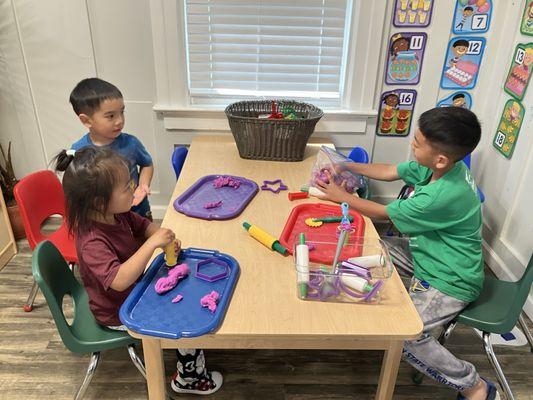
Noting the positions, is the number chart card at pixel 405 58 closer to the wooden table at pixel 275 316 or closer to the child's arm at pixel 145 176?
the wooden table at pixel 275 316

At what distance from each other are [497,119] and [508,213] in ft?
1.61

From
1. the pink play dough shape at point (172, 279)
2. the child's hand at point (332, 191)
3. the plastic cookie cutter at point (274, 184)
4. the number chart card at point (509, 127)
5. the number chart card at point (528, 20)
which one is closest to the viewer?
the pink play dough shape at point (172, 279)

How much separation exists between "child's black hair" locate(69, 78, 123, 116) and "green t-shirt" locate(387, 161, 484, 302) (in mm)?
1128

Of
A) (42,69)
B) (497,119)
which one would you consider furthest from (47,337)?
(497,119)

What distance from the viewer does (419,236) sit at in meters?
1.43

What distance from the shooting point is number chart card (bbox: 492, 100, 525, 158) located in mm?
2072

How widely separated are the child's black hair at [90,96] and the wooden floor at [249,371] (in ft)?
3.08

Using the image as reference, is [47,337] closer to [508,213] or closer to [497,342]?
[497,342]

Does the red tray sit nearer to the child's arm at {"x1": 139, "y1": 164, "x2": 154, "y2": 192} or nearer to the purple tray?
the purple tray

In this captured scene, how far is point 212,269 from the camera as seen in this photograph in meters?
1.16

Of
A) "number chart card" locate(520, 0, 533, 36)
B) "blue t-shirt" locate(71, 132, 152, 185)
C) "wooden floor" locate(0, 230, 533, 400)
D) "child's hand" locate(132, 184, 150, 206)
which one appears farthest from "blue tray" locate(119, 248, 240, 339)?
"number chart card" locate(520, 0, 533, 36)

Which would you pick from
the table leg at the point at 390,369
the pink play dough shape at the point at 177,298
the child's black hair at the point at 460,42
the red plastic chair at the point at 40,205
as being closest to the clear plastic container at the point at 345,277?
the table leg at the point at 390,369

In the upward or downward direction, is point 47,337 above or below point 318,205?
below

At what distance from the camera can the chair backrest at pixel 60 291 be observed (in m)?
1.13
